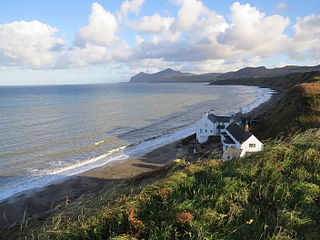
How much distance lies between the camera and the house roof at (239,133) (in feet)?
86.2

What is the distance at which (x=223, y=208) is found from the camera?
4656 mm

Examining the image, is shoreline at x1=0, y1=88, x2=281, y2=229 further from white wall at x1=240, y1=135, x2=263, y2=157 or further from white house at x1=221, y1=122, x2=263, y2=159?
white wall at x1=240, y1=135, x2=263, y2=157

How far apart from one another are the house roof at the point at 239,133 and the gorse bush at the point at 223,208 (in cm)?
2059

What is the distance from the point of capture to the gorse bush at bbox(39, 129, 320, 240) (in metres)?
4.04

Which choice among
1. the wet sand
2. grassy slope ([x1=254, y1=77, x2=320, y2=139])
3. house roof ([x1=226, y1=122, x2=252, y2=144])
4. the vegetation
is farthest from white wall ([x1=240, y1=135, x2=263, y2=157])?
the vegetation

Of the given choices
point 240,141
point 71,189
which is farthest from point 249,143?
point 71,189

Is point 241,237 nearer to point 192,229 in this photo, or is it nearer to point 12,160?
point 192,229

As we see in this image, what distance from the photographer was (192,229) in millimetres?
4020

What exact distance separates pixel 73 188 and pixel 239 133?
817 inches

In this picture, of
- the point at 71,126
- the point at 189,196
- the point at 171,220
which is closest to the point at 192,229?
the point at 171,220

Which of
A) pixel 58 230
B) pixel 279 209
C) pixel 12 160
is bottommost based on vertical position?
pixel 12 160

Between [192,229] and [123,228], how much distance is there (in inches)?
52.6

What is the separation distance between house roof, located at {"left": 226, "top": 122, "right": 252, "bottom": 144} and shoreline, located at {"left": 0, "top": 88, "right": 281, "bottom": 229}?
843cm

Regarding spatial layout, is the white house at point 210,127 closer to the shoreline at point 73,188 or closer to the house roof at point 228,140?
the house roof at point 228,140
